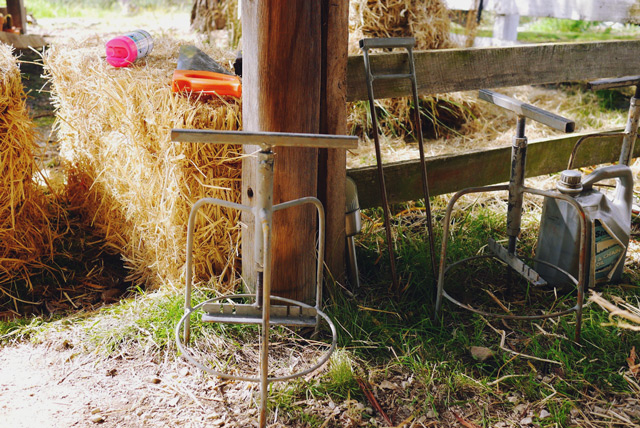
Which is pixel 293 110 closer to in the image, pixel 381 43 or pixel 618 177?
pixel 381 43

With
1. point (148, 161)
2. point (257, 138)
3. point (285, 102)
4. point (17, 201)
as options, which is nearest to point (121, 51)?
point (148, 161)

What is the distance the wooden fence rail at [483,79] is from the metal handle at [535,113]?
0.33 meters

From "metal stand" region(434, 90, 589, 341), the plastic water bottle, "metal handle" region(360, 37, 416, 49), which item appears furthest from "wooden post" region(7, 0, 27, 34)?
"metal stand" region(434, 90, 589, 341)

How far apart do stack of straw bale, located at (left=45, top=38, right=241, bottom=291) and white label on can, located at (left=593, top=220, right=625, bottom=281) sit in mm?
1562

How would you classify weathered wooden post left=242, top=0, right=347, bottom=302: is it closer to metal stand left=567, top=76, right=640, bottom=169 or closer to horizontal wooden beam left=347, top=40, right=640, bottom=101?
horizontal wooden beam left=347, top=40, right=640, bottom=101

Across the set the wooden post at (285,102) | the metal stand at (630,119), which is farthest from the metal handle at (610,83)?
the wooden post at (285,102)

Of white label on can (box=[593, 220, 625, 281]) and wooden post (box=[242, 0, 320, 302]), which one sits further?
white label on can (box=[593, 220, 625, 281])

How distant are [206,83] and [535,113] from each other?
1.23 m

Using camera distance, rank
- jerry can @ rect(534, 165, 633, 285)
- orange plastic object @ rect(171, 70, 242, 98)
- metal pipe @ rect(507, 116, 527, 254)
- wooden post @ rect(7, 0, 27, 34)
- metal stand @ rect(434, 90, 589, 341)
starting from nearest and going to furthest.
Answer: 1. metal stand @ rect(434, 90, 589, 341)
2. metal pipe @ rect(507, 116, 527, 254)
3. orange plastic object @ rect(171, 70, 242, 98)
4. jerry can @ rect(534, 165, 633, 285)
5. wooden post @ rect(7, 0, 27, 34)

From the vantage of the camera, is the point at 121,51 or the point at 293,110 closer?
the point at 293,110

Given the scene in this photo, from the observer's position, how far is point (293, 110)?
215cm

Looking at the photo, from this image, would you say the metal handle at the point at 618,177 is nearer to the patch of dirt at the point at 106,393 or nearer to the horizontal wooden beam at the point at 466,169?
A: the horizontal wooden beam at the point at 466,169

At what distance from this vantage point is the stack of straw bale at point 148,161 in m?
2.34

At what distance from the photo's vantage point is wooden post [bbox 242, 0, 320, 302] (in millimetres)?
2068
